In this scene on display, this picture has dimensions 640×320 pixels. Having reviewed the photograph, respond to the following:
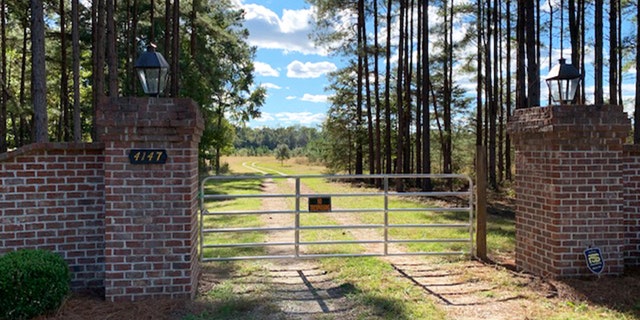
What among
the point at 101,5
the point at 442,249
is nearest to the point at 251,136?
the point at 101,5

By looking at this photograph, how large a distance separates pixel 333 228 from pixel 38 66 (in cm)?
822

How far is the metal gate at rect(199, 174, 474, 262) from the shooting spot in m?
5.56

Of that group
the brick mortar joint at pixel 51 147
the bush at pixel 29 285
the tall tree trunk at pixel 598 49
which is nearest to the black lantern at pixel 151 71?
the brick mortar joint at pixel 51 147

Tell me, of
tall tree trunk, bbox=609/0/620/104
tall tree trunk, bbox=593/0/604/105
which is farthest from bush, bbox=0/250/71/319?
tall tree trunk, bbox=609/0/620/104

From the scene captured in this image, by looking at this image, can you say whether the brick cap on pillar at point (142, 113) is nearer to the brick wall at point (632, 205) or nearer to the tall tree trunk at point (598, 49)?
the brick wall at point (632, 205)

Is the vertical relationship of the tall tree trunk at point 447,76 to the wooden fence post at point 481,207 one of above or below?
above

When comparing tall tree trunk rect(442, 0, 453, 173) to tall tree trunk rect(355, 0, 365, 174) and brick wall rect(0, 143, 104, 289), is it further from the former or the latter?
brick wall rect(0, 143, 104, 289)

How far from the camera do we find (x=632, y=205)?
17.1 ft

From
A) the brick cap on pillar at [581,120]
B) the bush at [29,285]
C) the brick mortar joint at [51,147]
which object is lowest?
the bush at [29,285]

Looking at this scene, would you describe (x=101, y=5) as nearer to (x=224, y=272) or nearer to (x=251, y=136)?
(x=224, y=272)

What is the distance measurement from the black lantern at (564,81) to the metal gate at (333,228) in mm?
1541

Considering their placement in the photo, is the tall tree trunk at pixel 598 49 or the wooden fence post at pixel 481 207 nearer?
the wooden fence post at pixel 481 207

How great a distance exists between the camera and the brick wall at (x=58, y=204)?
13.9 ft

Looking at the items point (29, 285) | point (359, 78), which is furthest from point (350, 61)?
point (29, 285)
